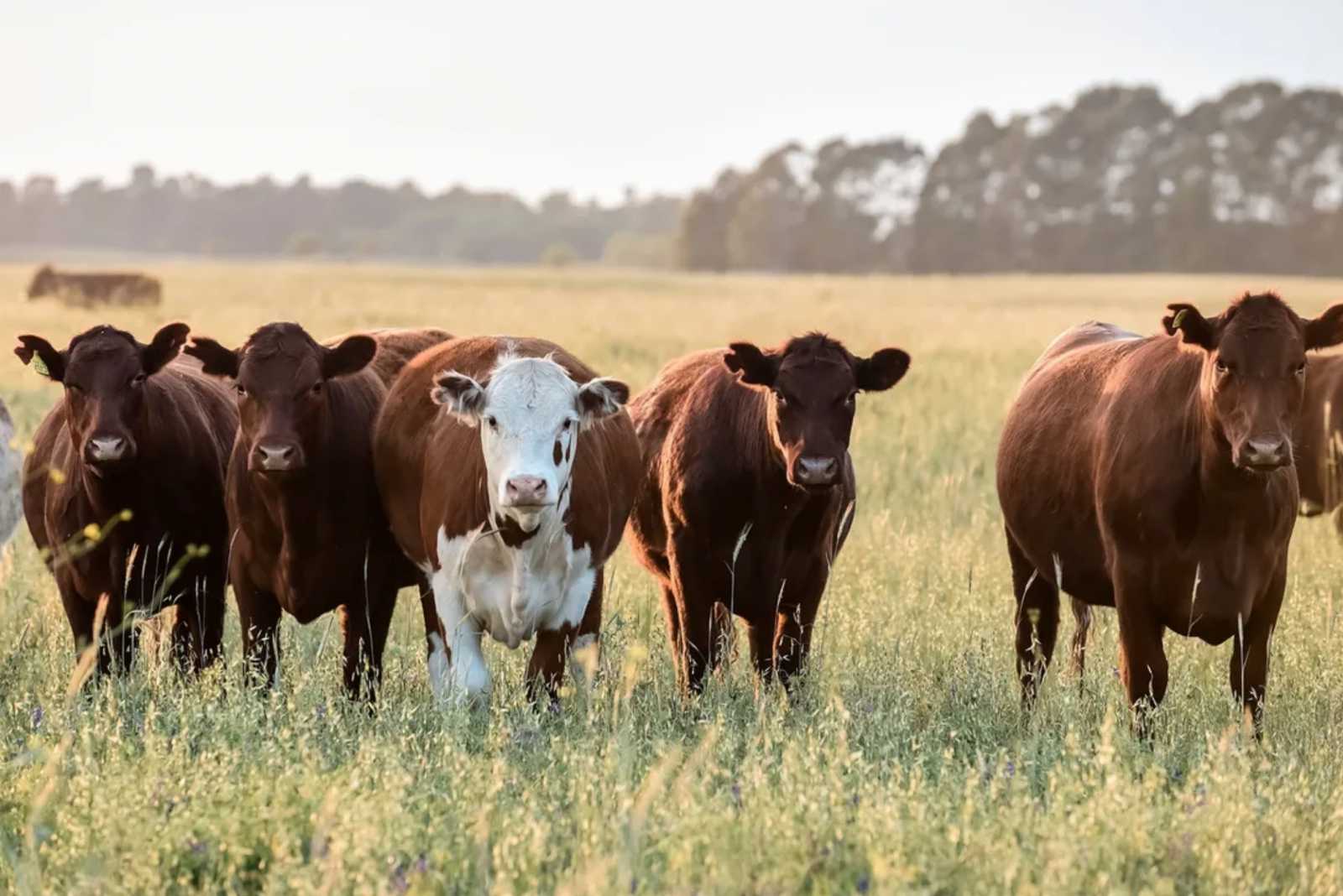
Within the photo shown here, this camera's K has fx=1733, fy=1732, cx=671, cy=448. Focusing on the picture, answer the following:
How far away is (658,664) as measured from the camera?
734 centimetres

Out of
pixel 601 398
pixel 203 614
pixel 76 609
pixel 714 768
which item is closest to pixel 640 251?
pixel 203 614

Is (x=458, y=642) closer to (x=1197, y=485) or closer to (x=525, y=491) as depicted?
(x=525, y=491)

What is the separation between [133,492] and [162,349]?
0.58 metres

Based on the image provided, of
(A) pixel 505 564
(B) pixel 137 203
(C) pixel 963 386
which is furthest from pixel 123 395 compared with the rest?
(B) pixel 137 203

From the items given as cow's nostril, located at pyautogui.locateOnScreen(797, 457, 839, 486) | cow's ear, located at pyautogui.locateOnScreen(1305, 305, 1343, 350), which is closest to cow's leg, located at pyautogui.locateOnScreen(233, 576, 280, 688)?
cow's nostril, located at pyautogui.locateOnScreen(797, 457, 839, 486)

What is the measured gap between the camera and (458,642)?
245 inches

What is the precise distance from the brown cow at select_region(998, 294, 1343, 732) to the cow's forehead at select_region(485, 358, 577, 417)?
6.54 ft

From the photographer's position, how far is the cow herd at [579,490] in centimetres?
599

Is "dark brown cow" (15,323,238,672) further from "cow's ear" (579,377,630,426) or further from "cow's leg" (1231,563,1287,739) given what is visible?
"cow's leg" (1231,563,1287,739)

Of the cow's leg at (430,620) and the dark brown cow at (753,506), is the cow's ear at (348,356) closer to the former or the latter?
the cow's leg at (430,620)

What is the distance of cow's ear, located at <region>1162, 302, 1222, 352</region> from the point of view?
19.2 feet

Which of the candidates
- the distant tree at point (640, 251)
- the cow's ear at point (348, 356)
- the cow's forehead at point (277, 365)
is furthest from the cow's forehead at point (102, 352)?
the distant tree at point (640, 251)

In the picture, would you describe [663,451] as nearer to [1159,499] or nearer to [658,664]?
[658,664]

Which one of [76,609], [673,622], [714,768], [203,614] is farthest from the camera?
[673,622]
